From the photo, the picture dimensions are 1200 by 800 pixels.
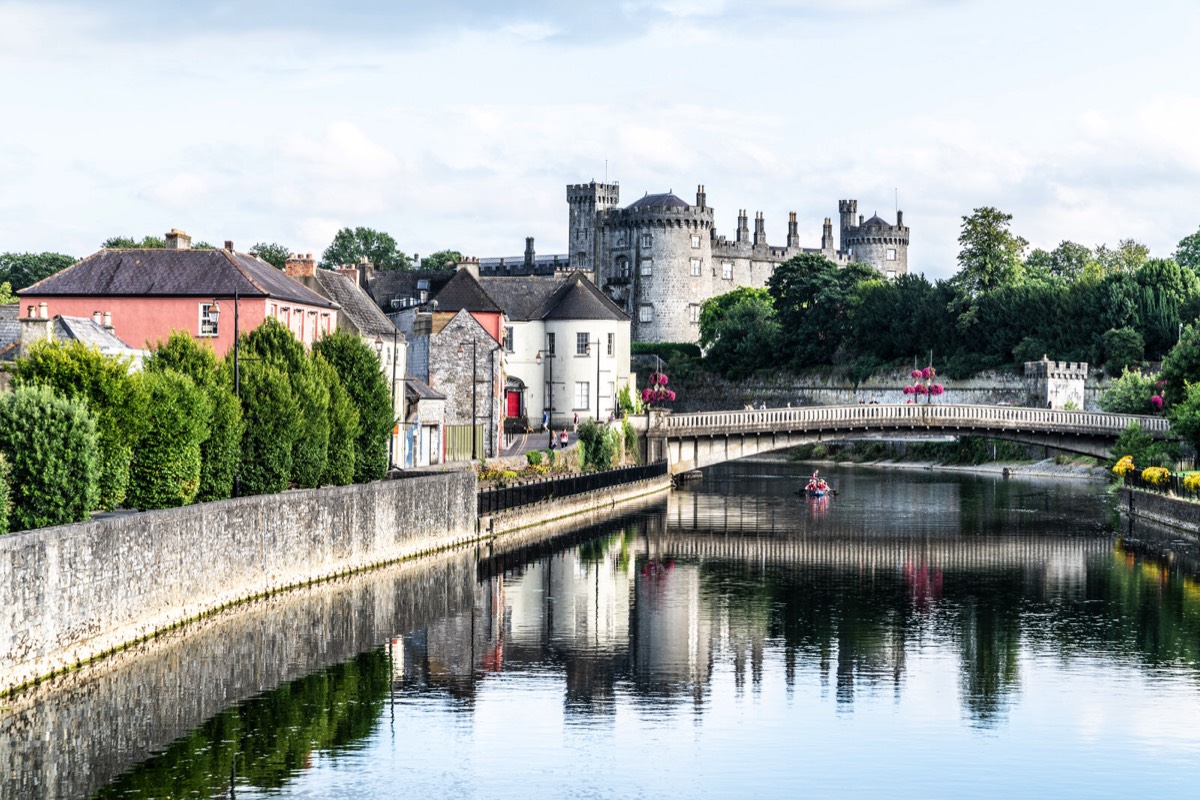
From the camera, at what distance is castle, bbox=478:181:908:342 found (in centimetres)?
15260

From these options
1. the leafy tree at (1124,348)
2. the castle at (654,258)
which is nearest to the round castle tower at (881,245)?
the castle at (654,258)

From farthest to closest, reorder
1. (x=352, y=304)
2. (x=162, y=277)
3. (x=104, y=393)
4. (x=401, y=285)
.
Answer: (x=401, y=285)
(x=352, y=304)
(x=162, y=277)
(x=104, y=393)

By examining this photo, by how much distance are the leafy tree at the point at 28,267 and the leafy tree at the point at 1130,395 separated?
8124cm

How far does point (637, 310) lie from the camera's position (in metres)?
153

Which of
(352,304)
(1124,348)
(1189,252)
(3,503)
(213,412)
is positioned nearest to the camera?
(3,503)

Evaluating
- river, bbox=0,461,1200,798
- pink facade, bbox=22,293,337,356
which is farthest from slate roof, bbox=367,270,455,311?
river, bbox=0,461,1200,798

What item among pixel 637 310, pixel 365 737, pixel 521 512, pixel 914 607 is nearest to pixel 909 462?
pixel 637 310

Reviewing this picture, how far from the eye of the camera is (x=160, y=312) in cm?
5925

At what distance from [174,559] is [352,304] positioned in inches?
1518

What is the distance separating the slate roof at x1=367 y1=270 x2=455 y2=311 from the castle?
154 feet

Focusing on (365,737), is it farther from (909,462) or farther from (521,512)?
(909,462)

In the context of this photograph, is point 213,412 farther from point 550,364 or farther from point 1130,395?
point 1130,395

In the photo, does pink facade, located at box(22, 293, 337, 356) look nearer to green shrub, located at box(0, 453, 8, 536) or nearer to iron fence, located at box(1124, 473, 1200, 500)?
green shrub, located at box(0, 453, 8, 536)

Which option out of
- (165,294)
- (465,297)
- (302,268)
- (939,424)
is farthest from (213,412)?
(465,297)
